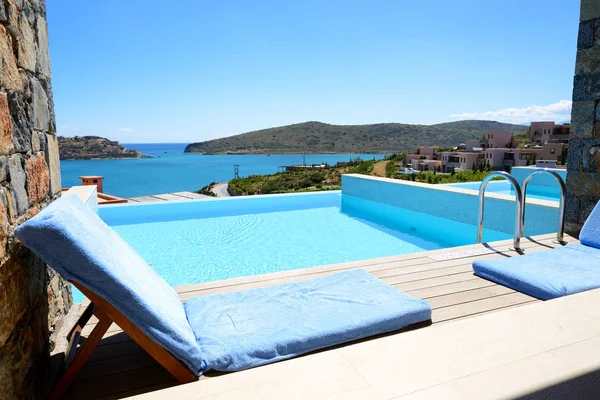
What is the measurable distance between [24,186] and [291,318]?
111 cm

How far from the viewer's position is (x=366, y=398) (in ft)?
2.86

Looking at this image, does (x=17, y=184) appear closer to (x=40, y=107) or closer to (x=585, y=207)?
(x=40, y=107)

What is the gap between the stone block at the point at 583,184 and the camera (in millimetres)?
3186

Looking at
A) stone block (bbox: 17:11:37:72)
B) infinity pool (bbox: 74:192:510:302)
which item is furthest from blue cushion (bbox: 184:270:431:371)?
infinity pool (bbox: 74:192:510:302)

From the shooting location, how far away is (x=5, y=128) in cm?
105

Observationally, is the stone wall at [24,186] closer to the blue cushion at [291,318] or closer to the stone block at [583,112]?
the blue cushion at [291,318]

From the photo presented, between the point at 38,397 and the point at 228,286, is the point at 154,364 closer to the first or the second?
the point at 38,397

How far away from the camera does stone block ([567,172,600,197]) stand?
319 cm

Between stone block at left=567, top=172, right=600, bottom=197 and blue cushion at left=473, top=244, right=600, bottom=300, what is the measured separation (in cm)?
96

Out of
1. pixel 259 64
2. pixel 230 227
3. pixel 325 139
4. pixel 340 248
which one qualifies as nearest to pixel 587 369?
pixel 340 248

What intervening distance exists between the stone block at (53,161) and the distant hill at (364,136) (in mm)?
48877

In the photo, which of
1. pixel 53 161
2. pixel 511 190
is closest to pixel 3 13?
pixel 53 161

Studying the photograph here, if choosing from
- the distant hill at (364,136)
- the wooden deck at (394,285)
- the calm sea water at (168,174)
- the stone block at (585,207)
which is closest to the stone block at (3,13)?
the wooden deck at (394,285)

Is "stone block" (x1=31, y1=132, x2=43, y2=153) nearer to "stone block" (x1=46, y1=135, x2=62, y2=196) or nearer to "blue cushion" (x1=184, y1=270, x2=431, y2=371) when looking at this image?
"stone block" (x1=46, y1=135, x2=62, y2=196)
